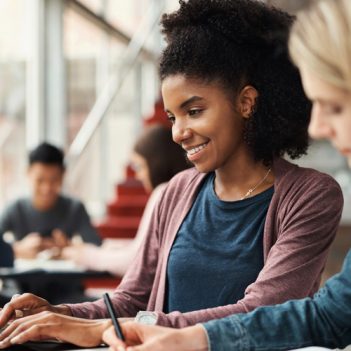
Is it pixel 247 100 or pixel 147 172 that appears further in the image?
pixel 147 172

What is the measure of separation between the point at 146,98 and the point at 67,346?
8275 millimetres

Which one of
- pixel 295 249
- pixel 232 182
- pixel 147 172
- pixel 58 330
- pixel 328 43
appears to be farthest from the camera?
pixel 147 172

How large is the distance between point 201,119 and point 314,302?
19.8 inches

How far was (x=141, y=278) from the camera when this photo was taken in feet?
6.35

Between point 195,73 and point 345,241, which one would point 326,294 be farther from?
point 345,241

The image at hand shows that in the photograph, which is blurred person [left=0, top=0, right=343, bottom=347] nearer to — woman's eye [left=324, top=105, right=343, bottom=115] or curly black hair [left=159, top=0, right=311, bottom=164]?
curly black hair [left=159, top=0, right=311, bottom=164]

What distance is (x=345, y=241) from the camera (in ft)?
24.9

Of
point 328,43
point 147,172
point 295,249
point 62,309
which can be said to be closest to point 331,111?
point 328,43

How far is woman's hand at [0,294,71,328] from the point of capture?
1661 millimetres

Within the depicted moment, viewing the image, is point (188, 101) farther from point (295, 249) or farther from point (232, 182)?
point (295, 249)

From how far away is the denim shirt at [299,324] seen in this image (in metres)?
1.38

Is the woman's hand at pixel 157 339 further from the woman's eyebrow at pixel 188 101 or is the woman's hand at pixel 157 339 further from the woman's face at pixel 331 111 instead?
the woman's eyebrow at pixel 188 101

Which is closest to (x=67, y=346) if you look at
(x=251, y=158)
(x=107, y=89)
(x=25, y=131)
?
(x=251, y=158)

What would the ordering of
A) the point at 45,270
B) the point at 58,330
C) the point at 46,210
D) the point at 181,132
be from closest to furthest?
the point at 58,330 → the point at 181,132 → the point at 45,270 → the point at 46,210
